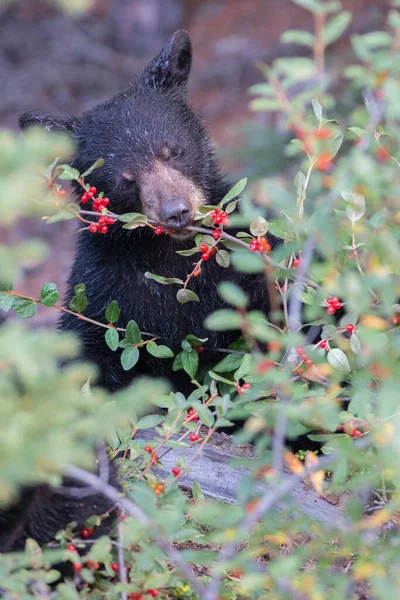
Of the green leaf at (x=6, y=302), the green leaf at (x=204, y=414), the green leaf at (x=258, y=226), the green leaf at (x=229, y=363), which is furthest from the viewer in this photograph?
the green leaf at (x=229, y=363)

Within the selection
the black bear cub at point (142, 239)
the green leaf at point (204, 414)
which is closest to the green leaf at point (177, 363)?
the black bear cub at point (142, 239)

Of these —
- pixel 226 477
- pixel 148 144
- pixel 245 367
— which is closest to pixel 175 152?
pixel 148 144

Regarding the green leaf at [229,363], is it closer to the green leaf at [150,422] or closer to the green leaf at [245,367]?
the green leaf at [245,367]

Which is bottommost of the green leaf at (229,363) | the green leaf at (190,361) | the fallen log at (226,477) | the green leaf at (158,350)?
the fallen log at (226,477)

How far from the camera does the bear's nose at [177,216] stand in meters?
3.89

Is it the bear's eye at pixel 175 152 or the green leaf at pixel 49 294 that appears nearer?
the green leaf at pixel 49 294

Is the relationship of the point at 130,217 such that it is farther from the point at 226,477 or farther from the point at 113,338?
the point at 226,477

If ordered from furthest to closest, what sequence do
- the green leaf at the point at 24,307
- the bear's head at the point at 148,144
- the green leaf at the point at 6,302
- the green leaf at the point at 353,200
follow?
the bear's head at the point at 148,144 → the green leaf at the point at 24,307 → the green leaf at the point at 6,302 → the green leaf at the point at 353,200

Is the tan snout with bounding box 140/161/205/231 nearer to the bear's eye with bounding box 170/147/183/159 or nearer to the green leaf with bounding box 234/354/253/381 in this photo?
the bear's eye with bounding box 170/147/183/159

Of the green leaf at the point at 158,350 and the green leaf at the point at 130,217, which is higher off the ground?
the green leaf at the point at 130,217

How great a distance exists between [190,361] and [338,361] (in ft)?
4.02

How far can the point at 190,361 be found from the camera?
430 cm

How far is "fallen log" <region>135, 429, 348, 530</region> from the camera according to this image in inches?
151

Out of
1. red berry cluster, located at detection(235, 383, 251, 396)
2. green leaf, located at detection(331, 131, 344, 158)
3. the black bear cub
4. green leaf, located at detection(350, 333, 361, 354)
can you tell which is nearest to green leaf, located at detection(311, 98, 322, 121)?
green leaf, located at detection(331, 131, 344, 158)
